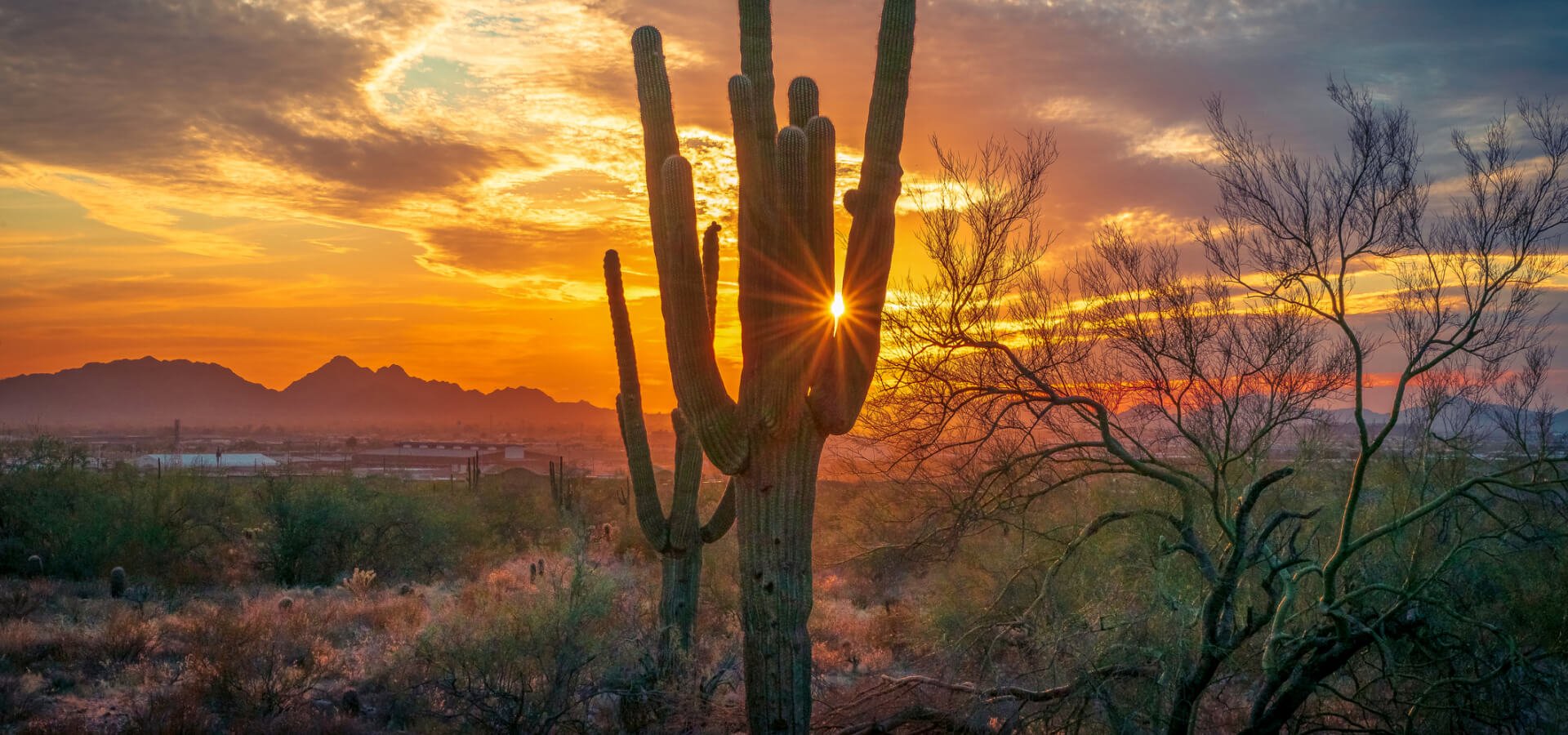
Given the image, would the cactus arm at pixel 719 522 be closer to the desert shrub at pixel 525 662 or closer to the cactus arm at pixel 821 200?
the desert shrub at pixel 525 662

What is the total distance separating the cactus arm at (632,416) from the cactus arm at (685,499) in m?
0.14

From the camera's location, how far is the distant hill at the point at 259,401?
16262 centimetres

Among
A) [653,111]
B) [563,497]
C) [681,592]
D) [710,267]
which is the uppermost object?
[653,111]

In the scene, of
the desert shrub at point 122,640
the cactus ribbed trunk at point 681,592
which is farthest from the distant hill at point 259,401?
the cactus ribbed trunk at point 681,592

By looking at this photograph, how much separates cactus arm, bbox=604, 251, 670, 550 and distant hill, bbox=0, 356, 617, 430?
530 ft

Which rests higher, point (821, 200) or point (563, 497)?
point (821, 200)

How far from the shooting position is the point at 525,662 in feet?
34.7

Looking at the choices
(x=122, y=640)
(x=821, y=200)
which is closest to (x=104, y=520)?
(x=122, y=640)

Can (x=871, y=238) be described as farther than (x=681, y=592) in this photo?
No

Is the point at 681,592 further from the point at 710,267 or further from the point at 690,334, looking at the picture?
the point at 690,334

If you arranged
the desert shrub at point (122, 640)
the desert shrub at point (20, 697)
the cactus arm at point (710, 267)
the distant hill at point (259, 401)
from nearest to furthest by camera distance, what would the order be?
1. the desert shrub at point (20, 697)
2. the cactus arm at point (710, 267)
3. the desert shrub at point (122, 640)
4. the distant hill at point (259, 401)

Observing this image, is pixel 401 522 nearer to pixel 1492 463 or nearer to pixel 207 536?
pixel 207 536

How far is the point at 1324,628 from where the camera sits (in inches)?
336

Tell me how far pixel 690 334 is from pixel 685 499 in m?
4.61
